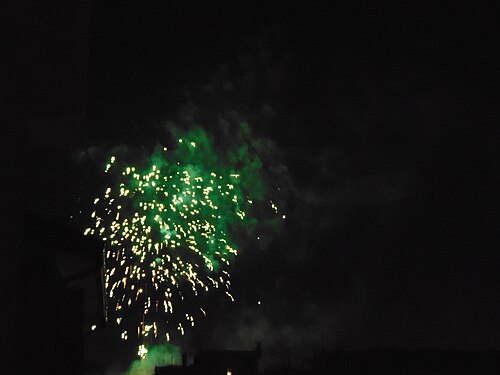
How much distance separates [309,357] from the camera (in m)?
48.8

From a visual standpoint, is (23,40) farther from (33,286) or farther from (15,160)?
(33,286)

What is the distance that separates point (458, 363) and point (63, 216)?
40.6m

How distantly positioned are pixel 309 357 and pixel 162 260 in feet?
97.8

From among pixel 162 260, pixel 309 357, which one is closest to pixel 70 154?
pixel 162 260

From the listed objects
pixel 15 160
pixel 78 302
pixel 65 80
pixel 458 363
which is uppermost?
pixel 65 80

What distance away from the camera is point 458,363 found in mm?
43062

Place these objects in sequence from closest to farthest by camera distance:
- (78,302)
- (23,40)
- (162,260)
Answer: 1. (23,40)
2. (78,302)
3. (162,260)

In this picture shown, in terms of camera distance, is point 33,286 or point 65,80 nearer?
point 65,80

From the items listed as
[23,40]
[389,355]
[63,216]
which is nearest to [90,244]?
[63,216]

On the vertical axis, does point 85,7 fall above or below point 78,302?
above

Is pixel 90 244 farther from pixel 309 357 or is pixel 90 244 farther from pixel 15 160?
pixel 309 357

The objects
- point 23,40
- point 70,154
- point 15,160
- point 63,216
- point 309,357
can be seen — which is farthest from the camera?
point 309,357

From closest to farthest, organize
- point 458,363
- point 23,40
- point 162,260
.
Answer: point 23,40, point 162,260, point 458,363

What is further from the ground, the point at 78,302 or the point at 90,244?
the point at 90,244
